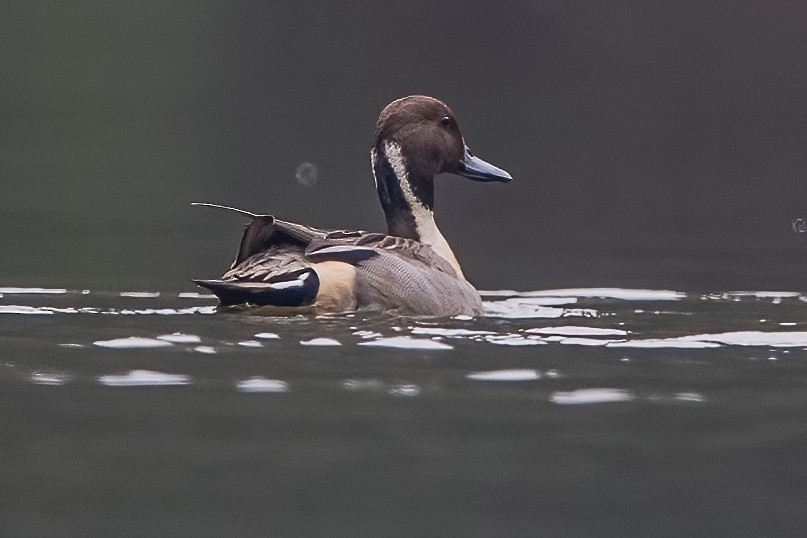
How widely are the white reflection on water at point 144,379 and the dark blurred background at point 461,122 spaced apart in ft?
10.3

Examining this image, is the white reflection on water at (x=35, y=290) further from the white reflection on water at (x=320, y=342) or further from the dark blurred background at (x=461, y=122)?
the white reflection on water at (x=320, y=342)

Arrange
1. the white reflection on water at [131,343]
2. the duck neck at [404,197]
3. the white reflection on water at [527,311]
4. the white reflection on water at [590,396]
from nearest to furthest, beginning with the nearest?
the white reflection on water at [590,396], the white reflection on water at [131,343], the white reflection on water at [527,311], the duck neck at [404,197]

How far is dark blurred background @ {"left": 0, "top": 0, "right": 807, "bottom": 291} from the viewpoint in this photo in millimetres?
13781

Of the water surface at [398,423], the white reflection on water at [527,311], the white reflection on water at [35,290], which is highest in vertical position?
the white reflection on water at [35,290]

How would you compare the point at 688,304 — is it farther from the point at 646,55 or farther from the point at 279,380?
the point at 646,55

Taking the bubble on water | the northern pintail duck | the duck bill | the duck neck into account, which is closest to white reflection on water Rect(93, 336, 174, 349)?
the northern pintail duck

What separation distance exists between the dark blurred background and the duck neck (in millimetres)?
1165

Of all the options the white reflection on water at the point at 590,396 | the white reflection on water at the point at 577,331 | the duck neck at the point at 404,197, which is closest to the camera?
the white reflection on water at the point at 590,396

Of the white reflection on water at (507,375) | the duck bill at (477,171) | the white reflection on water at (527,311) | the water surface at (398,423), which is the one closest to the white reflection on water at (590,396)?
the water surface at (398,423)

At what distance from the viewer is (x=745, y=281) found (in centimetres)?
1205

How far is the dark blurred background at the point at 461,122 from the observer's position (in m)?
13.8

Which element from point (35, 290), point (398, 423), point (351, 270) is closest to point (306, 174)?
point (35, 290)

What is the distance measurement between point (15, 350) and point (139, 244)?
17.5ft

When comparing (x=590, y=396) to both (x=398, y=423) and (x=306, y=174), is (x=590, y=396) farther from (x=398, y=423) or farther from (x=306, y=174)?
(x=306, y=174)
